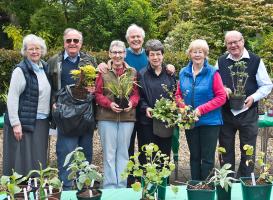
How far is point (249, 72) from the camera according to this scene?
159 inches

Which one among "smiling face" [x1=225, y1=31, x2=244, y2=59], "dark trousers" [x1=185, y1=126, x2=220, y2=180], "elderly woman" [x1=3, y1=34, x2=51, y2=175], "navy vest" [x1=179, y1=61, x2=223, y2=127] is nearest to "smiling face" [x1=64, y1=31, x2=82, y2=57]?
"elderly woman" [x1=3, y1=34, x2=51, y2=175]

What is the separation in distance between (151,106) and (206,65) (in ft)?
1.98

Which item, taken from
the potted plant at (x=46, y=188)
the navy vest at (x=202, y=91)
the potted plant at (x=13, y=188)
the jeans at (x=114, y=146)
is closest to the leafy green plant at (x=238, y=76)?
the navy vest at (x=202, y=91)

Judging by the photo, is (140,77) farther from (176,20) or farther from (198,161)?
(176,20)

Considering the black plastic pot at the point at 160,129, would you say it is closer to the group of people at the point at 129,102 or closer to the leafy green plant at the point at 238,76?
the group of people at the point at 129,102

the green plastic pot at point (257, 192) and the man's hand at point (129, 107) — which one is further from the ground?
the man's hand at point (129, 107)

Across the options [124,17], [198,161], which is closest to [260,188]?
[198,161]

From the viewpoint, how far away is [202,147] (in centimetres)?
392

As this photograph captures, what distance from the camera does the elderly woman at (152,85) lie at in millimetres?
4008

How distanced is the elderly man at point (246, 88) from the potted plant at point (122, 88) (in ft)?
2.76

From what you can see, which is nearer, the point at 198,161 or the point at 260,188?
the point at 260,188

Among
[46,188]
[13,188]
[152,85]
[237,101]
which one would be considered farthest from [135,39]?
[13,188]

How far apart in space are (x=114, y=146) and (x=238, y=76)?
4.10 feet

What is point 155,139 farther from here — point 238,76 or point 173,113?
point 238,76
